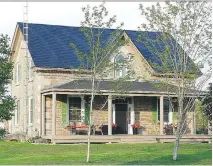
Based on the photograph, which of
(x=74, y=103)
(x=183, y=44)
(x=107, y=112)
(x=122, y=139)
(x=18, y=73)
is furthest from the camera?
(x=18, y=73)

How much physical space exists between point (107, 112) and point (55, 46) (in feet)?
17.8

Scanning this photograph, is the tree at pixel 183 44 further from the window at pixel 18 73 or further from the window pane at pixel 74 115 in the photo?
the window at pixel 18 73

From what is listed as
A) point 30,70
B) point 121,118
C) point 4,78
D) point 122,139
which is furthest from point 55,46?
point 4,78

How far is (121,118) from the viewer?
33125 mm

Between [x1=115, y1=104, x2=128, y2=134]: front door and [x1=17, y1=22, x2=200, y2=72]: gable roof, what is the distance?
3519 mm

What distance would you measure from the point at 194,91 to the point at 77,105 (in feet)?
46.5

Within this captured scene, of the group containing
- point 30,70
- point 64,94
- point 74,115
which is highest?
point 30,70

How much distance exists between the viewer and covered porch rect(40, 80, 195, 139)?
1172 inches

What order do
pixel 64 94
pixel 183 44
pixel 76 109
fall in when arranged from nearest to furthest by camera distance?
pixel 183 44, pixel 64 94, pixel 76 109

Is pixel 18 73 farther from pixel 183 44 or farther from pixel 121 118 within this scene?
pixel 183 44

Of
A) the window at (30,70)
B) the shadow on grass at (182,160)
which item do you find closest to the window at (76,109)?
the window at (30,70)

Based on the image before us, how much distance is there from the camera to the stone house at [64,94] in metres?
31.0

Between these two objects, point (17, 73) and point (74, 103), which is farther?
point (17, 73)

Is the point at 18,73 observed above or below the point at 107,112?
above
